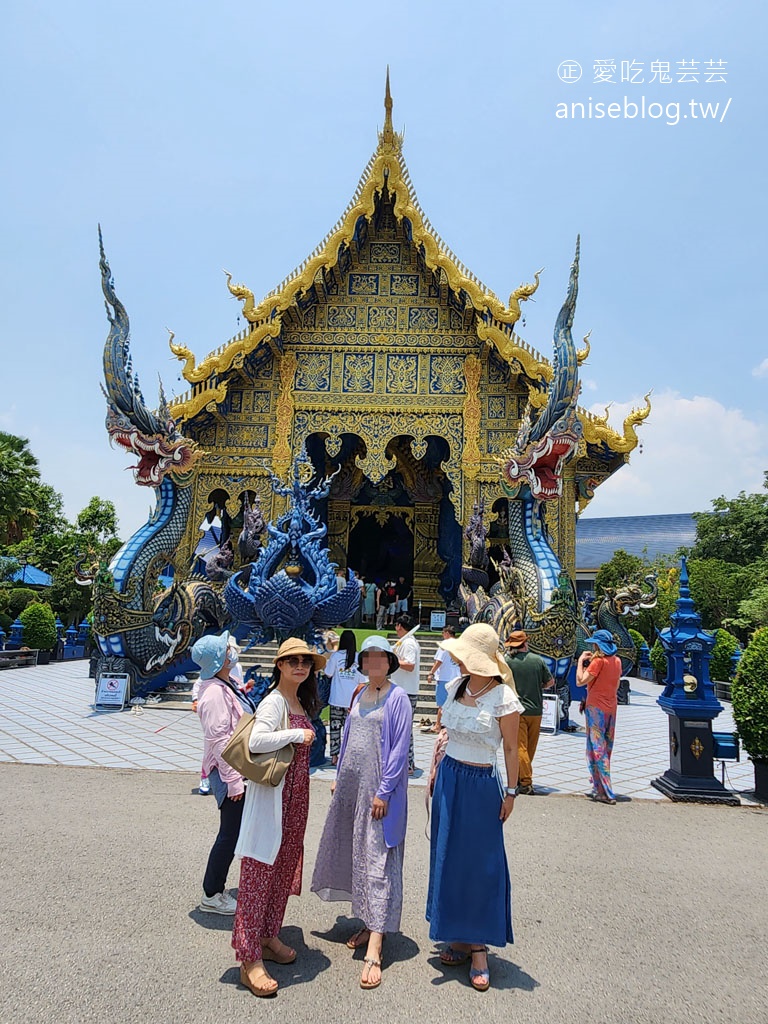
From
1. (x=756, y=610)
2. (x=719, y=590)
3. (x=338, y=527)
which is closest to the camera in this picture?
(x=756, y=610)

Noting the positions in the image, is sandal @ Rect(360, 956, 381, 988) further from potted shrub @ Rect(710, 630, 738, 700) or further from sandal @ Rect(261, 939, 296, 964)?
potted shrub @ Rect(710, 630, 738, 700)

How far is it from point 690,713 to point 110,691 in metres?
7.29

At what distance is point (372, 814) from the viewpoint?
8.79 feet

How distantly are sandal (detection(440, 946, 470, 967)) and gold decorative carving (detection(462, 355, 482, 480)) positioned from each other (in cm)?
1014

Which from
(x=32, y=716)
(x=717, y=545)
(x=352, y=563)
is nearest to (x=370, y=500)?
(x=352, y=563)

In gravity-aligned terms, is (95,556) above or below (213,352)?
below

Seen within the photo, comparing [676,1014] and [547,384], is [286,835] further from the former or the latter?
[547,384]

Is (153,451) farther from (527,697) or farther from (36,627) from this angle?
(527,697)

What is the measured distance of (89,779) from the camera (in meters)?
5.45

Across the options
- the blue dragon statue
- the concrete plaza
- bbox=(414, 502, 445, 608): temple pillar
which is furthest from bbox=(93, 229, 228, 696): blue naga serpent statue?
bbox=(414, 502, 445, 608): temple pillar

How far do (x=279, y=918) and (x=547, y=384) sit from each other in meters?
10.6

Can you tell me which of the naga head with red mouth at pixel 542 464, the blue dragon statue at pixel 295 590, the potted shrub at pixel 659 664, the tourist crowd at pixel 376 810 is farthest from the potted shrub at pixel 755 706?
the potted shrub at pixel 659 664

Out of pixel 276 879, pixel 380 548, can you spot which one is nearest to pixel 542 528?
pixel 380 548

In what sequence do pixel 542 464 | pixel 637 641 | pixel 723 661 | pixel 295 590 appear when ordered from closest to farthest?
1. pixel 295 590
2. pixel 542 464
3. pixel 723 661
4. pixel 637 641
